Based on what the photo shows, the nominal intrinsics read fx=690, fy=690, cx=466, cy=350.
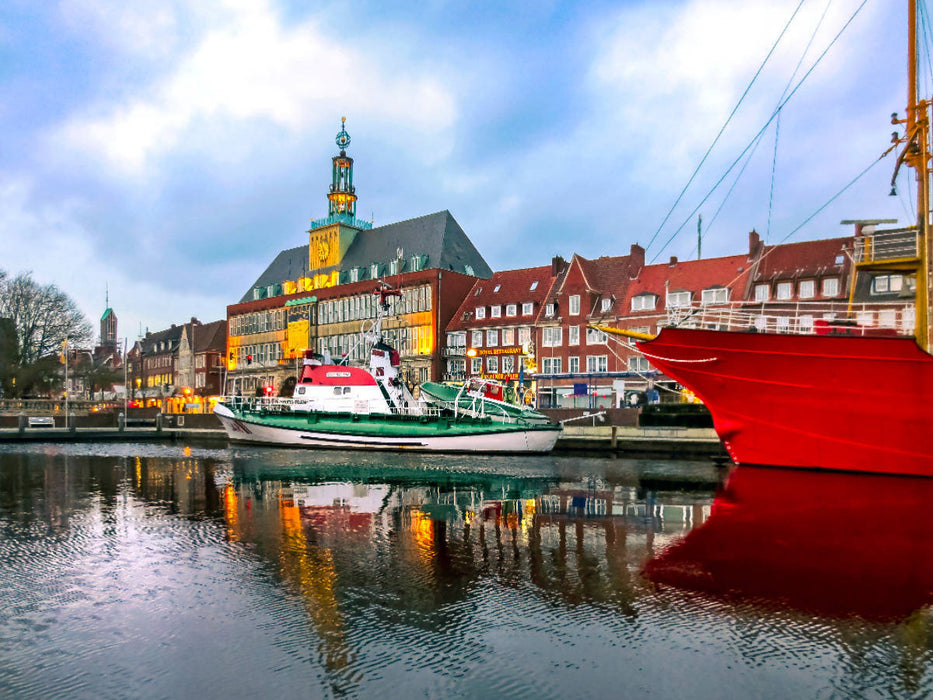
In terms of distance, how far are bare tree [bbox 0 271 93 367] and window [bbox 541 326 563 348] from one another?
148ft

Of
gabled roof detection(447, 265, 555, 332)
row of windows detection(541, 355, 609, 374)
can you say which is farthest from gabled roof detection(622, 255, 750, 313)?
gabled roof detection(447, 265, 555, 332)

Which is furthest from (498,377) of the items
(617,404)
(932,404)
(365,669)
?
(365,669)

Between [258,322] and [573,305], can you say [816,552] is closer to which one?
[573,305]

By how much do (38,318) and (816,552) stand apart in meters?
72.8

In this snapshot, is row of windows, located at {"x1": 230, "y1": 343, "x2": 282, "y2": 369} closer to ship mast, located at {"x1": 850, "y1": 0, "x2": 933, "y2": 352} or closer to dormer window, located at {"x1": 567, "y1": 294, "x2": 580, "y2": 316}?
dormer window, located at {"x1": 567, "y1": 294, "x2": 580, "y2": 316}

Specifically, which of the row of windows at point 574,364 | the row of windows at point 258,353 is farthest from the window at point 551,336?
the row of windows at point 258,353

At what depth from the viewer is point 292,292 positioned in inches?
3184

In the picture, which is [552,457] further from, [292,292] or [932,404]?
[292,292]

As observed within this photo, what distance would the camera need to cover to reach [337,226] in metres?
76.6

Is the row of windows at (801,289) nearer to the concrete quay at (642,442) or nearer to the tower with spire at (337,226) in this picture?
the concrete quay at (642,442)

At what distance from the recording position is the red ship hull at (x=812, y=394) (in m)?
22.3

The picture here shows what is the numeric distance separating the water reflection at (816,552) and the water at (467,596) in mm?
64

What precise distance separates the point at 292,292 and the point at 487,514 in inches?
2707

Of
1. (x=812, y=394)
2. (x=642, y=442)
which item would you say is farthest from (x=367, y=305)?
(x=812, y=394)
